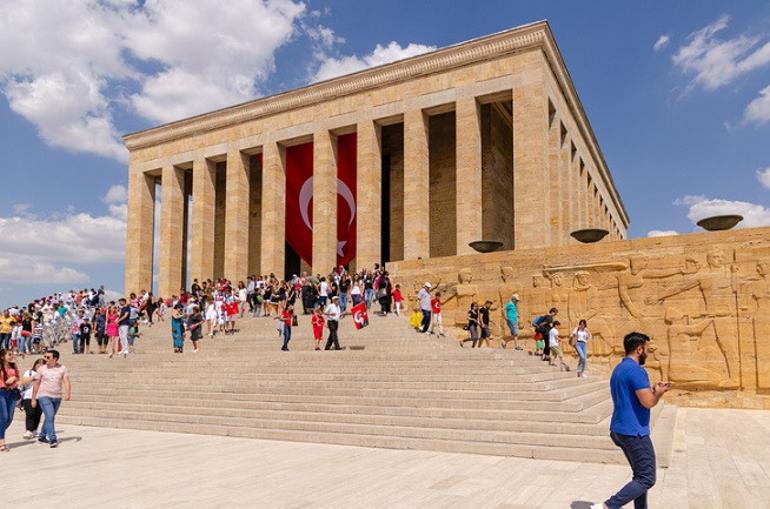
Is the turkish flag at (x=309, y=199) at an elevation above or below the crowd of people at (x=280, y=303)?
above

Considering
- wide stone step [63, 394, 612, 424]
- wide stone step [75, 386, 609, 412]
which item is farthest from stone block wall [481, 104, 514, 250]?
wide stone step [63, 394, 612, 424]

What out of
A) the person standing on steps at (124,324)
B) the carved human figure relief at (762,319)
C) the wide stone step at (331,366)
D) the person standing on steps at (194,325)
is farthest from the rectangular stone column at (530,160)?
the person standing on steps at (124,324)

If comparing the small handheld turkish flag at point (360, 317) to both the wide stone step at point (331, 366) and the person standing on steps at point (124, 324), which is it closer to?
the wide stone step at point (331, 366)

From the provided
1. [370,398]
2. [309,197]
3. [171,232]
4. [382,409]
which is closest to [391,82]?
[309,197]

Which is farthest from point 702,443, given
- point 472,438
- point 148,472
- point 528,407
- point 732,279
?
point 148,472

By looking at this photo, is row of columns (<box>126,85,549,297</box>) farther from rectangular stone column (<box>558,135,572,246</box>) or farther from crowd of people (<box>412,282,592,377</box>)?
crowd of people (<box>412,282,592,377</box>)

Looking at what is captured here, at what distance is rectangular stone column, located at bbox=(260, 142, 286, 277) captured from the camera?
24.8 m

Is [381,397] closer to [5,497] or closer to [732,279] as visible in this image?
[5,497]

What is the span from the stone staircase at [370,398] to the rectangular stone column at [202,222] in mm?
12758

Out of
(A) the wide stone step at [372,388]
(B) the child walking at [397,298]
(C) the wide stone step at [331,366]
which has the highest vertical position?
(B) the child walking at [397,298]

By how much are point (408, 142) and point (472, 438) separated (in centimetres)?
1597

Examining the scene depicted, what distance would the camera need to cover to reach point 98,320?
1669 cm

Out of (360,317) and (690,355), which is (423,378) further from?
(690,355)

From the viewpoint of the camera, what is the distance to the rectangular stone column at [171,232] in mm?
27641
